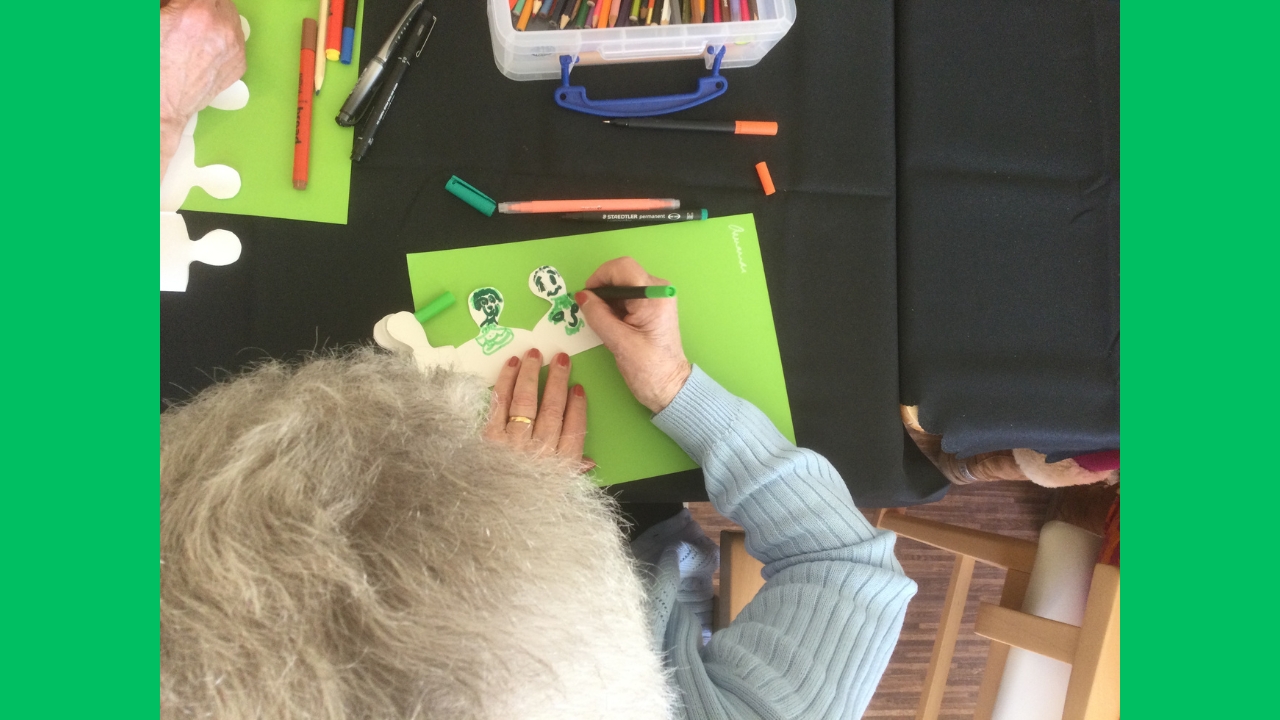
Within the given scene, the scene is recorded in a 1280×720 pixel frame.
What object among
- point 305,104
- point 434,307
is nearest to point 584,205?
point 434,307

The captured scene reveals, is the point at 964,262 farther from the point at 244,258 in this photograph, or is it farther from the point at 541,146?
the point at 244,258

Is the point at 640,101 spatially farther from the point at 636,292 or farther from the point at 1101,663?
the point at 1101,663

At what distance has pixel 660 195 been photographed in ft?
2.51

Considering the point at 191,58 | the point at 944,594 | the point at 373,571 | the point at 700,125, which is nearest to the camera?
the point at 373,571

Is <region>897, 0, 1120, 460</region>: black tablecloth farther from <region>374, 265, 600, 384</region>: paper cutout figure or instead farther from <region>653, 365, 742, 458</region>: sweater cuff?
<region>374, 265, 600, 384</region>: paper cutout figure

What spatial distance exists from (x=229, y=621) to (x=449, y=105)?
57 cm

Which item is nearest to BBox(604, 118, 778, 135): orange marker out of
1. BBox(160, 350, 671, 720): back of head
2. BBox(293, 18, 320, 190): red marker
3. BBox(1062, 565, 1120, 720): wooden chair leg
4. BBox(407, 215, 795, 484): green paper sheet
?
BBox(407, 215, 795, 484): green paper sheet

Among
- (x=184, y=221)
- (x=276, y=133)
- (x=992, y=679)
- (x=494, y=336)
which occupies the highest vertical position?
(x=276, y=133)

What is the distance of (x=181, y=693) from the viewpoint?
1.15 feet

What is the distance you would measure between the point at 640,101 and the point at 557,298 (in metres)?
0.24

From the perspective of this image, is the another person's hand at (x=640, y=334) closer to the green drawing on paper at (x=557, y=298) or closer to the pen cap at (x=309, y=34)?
the green drawing on paper at (x=557, y=298)

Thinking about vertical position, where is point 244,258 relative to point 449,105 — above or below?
below

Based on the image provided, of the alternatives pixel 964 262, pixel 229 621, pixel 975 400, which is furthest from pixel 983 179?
pixel 229 621

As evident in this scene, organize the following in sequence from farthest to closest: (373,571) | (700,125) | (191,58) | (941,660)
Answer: (941,660)
(700,125)
(191,58)
(373,571)
